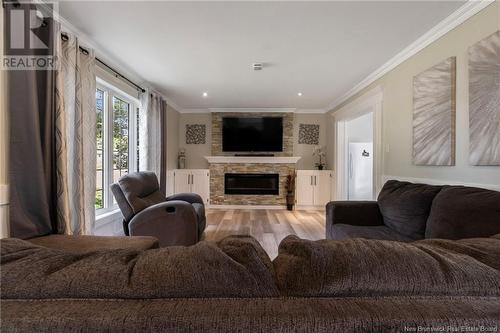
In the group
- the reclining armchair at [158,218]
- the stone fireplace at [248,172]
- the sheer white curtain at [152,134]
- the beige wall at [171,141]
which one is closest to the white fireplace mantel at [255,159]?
the stone fireplace at [248,172]

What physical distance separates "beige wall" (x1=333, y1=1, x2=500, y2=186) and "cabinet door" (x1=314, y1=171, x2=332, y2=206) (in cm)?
252

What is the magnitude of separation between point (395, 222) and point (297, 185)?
374cm

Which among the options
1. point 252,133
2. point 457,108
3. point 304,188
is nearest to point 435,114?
point 457,108

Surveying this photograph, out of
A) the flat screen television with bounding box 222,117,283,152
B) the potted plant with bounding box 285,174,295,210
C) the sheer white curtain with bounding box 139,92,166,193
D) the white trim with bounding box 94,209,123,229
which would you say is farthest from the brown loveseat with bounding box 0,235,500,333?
the flat screen television with bounding box 222,117,283,152

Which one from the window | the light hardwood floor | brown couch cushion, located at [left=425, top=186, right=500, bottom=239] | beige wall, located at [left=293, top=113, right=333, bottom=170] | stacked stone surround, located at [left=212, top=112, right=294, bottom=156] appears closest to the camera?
brown couch cushion, located at [left=425, top=186, right=500, bottom=239]

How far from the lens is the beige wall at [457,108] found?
6.75 ft

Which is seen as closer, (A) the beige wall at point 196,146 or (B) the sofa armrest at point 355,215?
(B) the sofa armrest at point 355,215

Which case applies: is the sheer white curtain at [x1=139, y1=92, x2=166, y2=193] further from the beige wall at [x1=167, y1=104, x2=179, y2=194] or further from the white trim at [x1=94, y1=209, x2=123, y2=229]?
the white trim at [x1=94, y1=209, x2=123, y2=229]

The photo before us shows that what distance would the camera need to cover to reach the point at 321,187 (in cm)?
609

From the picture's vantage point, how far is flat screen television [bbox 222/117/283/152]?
6.28 m

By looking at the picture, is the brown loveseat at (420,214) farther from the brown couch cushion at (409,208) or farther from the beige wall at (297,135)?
the beige wall at (297,135)

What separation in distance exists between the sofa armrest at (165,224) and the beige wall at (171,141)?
281 cm

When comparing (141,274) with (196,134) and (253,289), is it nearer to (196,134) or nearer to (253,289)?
(253,289)

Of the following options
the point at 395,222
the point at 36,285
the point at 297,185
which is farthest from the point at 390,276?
the point at 297,185
